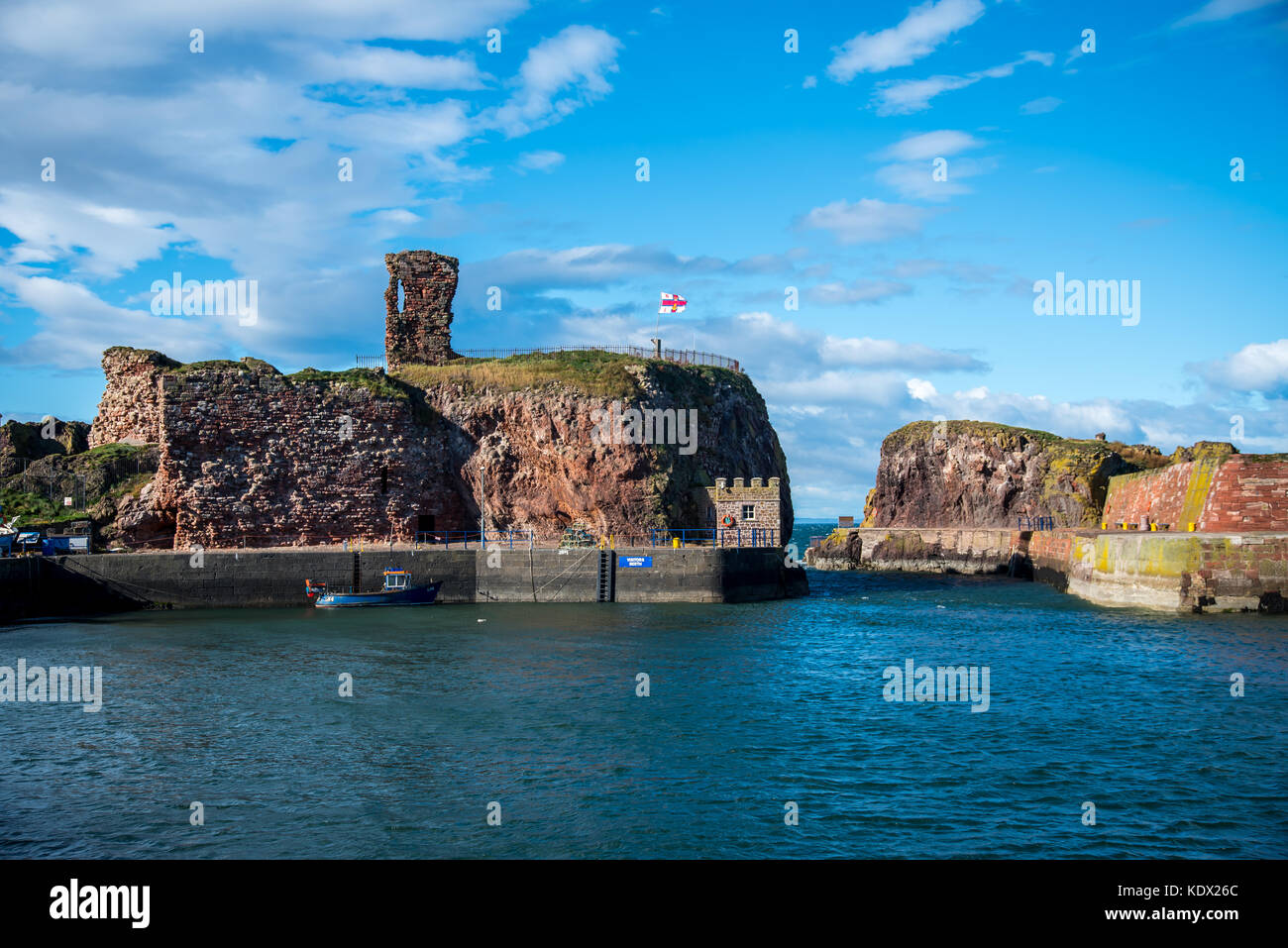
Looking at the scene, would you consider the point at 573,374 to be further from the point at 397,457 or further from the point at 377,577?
the point at 377,577

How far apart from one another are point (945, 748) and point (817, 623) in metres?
19.3

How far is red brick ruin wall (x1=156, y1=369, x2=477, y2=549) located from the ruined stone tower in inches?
320

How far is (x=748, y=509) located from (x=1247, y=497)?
72.8ft

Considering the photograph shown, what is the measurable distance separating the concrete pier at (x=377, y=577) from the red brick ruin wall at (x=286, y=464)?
26.3 feet

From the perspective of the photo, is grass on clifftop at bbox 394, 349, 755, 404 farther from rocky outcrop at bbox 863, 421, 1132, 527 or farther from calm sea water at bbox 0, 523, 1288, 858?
calm sea water at bbox 0, 523, 1288, 858

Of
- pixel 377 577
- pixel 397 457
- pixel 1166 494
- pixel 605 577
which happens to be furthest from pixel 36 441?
pixel 1166 494

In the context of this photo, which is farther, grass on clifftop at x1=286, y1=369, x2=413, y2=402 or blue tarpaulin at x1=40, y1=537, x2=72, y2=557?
grass on clifftop at x1=286, y1=369, x2=413, y2=402

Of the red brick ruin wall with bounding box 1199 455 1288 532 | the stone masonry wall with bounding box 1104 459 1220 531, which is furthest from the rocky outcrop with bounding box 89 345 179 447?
the red brick ruin wall with bounding box 1199 455 1288 532

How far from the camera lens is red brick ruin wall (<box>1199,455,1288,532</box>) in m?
37.7

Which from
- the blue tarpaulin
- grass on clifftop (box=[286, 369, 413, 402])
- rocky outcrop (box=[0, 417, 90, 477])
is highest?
grass on clifftop (box=[286, 369, 413, 402])

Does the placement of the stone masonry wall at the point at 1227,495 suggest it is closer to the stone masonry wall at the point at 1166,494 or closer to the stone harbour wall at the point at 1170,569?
the stone masonry wall at the point at 1166,494

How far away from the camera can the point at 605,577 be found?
42812mm
